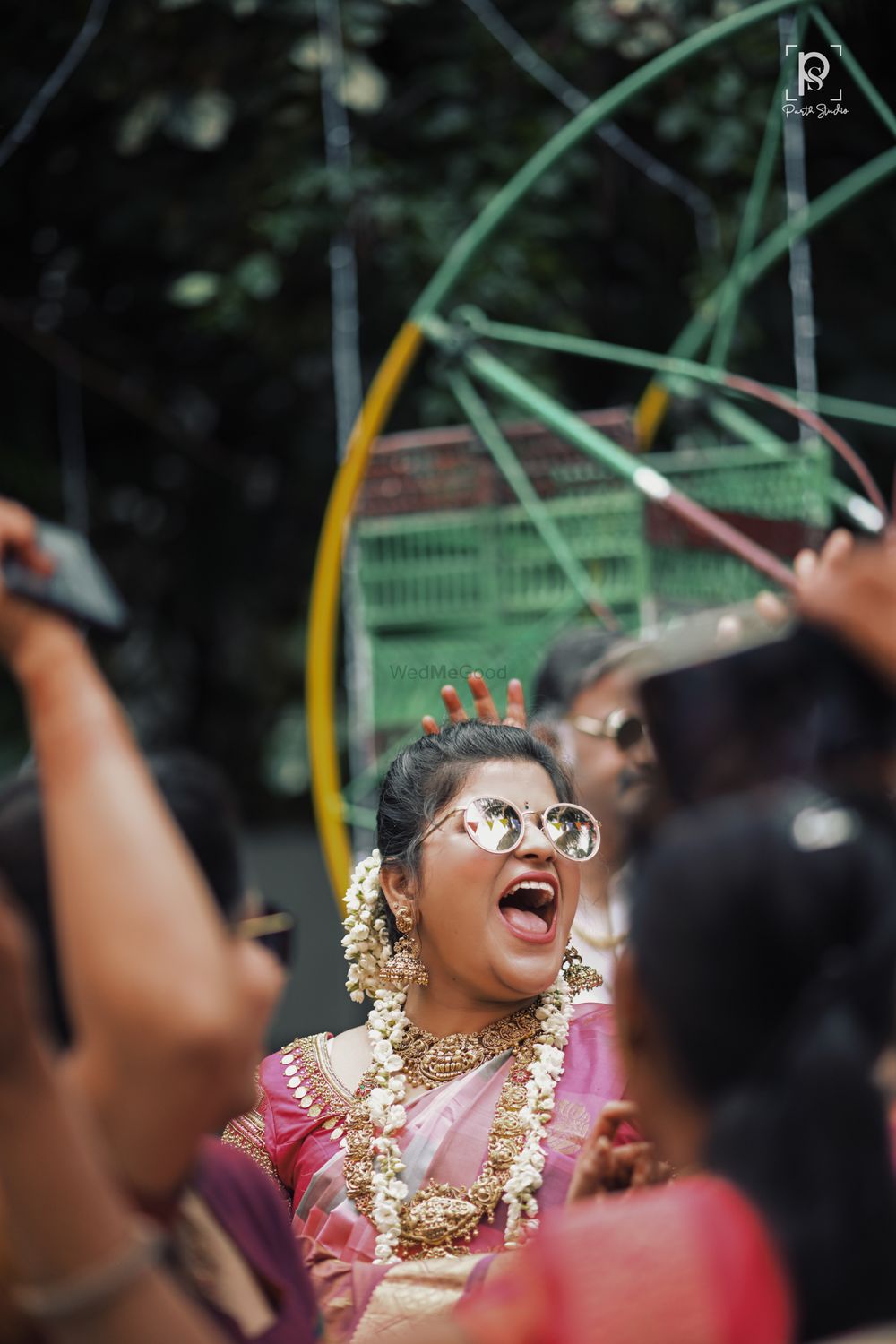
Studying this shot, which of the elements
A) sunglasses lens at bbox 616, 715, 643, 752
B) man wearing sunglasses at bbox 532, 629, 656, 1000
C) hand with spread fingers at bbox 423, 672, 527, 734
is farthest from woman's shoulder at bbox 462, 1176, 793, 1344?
hand with spread fingers at bbox 423, 672, 527, 734

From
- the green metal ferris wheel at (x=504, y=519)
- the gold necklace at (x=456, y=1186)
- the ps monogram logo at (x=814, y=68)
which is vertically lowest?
the gold necklace at (x=456, y=1186)

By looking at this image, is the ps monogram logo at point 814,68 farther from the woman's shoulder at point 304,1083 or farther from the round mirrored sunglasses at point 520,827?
the woman's shoulder at point 304,1083

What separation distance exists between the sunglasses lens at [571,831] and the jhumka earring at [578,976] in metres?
0.18

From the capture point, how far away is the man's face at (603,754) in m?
2.43

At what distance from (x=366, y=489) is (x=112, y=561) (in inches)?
118

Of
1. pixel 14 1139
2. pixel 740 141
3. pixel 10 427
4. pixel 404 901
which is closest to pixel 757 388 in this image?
pixel 740 141

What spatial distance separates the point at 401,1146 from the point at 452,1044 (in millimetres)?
162

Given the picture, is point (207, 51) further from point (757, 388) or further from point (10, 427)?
point (757, 388)

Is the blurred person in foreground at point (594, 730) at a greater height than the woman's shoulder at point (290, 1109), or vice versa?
the blurred person in foreground at point (594, 730)

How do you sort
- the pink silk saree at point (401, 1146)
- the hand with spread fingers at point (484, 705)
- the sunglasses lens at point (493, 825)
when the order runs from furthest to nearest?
the hand with spread fingers at point (484, 705), the sunglasses lens at point (493, 825), the pink silk saree at point (401, 1146)

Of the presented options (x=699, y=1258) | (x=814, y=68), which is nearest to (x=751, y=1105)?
(x=699, y=1258)

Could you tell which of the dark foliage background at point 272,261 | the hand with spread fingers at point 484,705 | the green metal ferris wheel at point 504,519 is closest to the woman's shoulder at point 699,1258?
the hand with spread fingers at point 484,705

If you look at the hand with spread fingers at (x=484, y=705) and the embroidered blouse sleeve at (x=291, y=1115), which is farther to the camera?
the hand with spread fingers at (x=484, y=705)

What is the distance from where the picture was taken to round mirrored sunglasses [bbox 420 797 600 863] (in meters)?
2.20
